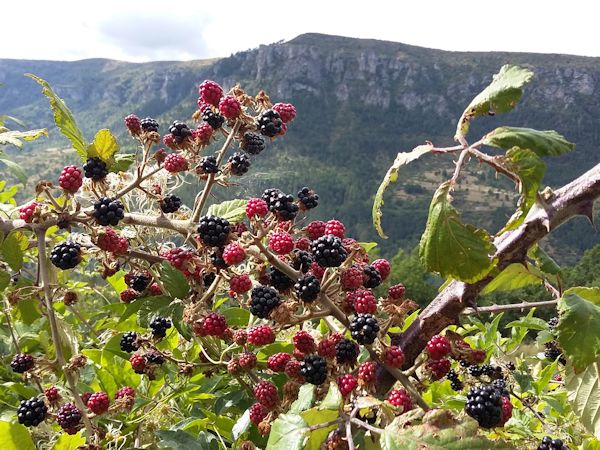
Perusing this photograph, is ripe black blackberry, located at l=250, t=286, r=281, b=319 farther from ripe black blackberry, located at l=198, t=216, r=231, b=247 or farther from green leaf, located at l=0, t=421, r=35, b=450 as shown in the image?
green leaf, located at l=0, t=421, r=35, b=450

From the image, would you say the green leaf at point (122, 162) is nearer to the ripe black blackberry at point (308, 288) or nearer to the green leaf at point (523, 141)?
the ripe black blackberry at point (308, 288)

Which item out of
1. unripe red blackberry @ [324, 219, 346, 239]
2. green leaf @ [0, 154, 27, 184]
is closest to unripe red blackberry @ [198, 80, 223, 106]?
unripe red blackberry @ [324, 219, 346, 239]

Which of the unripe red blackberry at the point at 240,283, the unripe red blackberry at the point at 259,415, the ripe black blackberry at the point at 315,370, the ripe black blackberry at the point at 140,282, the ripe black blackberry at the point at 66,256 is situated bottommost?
the unripe red blackberry at the point at 259,415

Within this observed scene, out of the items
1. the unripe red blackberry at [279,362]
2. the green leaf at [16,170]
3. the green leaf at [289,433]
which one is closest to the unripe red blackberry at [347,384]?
the green leaf at [289,433]

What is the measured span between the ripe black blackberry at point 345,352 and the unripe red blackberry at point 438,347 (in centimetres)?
24

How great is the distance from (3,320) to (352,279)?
2810 mm

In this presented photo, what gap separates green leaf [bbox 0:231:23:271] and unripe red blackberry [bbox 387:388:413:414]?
5.00ft

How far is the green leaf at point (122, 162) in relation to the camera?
2.11m

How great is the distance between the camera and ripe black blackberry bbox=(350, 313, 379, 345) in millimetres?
1495

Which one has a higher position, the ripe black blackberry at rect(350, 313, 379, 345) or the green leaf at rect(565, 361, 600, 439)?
the ripe black blackberry at rect(350, 313, 379, 345)

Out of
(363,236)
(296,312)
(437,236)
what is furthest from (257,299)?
(363,236)

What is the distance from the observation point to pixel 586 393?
1700 mm

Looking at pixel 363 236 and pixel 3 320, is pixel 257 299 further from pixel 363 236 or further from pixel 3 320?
pixel 363 236

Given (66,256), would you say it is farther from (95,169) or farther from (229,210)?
(229,210)
